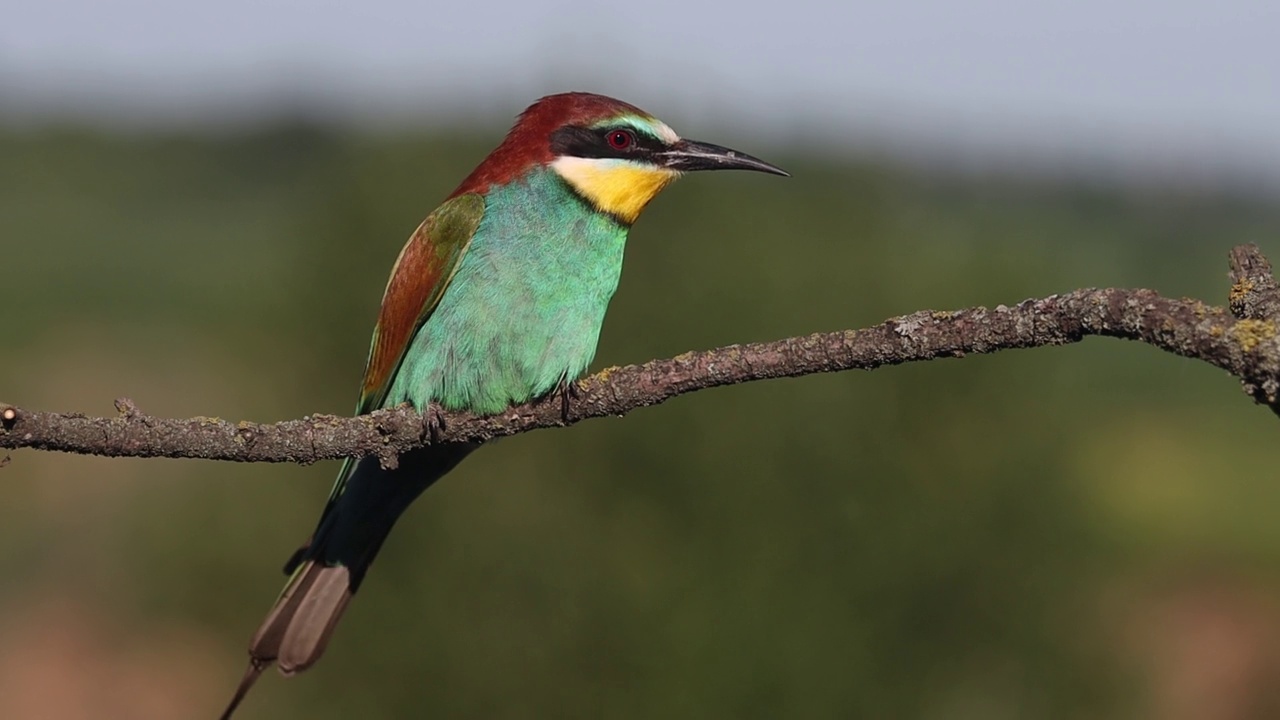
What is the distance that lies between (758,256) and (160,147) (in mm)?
47524

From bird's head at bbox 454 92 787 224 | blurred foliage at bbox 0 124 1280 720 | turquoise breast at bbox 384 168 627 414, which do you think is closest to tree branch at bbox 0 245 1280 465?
turquoise breast at bbox 384 168 627 414

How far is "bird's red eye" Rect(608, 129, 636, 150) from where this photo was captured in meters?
3.58

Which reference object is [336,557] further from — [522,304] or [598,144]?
[598,144]

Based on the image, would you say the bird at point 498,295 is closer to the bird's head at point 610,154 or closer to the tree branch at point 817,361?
the bird's head at point 610,154

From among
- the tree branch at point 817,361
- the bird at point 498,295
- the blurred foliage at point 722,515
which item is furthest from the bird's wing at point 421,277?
the blurred foliage at point 722,515

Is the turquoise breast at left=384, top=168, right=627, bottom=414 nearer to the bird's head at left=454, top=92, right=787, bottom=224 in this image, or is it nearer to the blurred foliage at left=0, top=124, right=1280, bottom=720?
the bird's head at left=454, top=92, right=787, bottom=224

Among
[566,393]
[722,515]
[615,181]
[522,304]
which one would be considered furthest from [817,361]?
[722,515]

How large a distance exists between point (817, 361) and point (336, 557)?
2045mm

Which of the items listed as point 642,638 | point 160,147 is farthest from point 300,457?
point 160,147

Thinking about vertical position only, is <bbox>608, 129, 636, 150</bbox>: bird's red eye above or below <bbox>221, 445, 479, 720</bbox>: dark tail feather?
above

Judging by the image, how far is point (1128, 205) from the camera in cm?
3941

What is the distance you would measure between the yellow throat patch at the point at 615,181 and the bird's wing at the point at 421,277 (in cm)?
28

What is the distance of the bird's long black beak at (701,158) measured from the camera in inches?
140

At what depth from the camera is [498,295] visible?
3.42m
